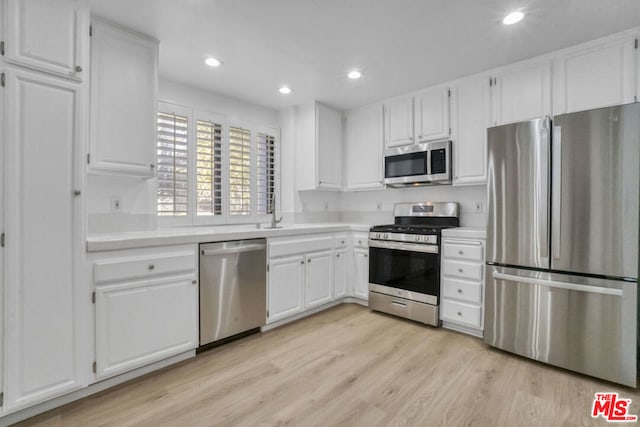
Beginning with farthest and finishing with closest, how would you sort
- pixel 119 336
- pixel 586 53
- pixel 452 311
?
pixel 452 311 → pixel 586 53 → pixel 119 336

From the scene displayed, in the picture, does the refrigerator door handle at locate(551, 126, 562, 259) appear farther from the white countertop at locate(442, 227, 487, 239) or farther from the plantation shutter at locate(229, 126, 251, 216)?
the plantation shutter at locate(229, 126, 251, 216)

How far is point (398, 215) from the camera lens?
3914mm

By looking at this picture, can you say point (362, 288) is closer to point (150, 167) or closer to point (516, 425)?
point (516, 425)

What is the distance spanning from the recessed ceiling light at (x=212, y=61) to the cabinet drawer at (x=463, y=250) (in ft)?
8.60

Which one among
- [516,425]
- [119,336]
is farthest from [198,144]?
[516,425]

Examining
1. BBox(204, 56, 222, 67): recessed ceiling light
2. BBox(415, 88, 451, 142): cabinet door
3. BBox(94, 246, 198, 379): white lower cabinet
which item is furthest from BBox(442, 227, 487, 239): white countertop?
BBox(204, 56, 222, 67): recessed ceiling light

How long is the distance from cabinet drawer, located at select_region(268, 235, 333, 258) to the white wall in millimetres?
1093

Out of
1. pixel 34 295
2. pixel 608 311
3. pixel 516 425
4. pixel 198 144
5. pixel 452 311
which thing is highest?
pixel 198 144

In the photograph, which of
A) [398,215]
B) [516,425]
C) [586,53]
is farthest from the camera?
[398,215]

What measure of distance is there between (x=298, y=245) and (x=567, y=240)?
219 cm

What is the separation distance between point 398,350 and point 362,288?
45.3 inches

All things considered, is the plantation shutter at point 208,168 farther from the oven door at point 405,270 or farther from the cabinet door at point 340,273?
the oven door at point 405,270

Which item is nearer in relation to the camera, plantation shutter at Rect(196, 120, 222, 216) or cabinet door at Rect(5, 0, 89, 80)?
cabinet door at Rect(5, 0, 89, 80)

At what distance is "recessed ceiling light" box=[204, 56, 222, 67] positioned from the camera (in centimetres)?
271
